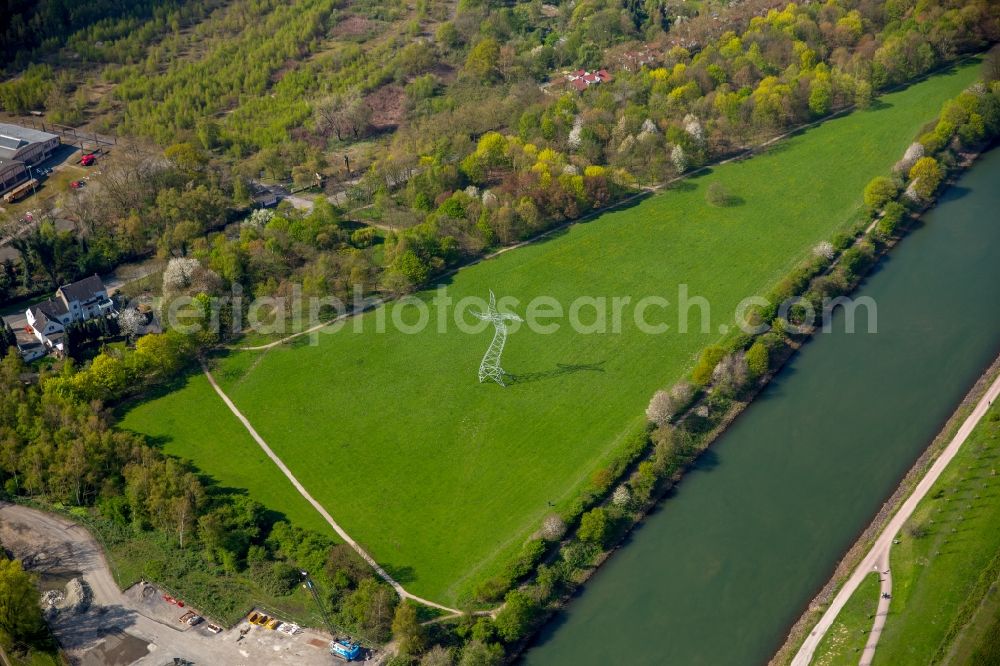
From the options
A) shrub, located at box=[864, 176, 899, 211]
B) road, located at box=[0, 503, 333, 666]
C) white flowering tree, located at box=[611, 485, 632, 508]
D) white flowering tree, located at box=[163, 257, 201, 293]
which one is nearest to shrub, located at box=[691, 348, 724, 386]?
white flowering tree, located at box=[611, 485, 632, 508]

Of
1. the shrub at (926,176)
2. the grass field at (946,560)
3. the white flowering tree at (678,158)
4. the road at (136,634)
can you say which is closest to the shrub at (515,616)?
the road at (136,634)

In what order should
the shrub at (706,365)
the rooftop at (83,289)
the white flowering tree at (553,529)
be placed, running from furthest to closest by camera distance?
the rooftop at (83,289) → the shrub at (706,365) → the white flowering tree at (553,529)

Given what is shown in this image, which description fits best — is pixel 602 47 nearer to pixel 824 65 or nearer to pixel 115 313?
pixel 824 65

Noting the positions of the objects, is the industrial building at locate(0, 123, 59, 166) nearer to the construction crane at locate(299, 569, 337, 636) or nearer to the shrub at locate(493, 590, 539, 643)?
the construction crane at locate(299, 569, 337, 636)

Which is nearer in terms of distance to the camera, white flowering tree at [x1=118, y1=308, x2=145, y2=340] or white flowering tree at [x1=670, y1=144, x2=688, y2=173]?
white flowering tree at [x1=118, y1=308, x2=145, y2=340]

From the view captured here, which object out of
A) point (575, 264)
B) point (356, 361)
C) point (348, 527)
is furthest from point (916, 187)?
point (348, 527)

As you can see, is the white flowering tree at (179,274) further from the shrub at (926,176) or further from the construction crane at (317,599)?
the shrub at (926,176)
